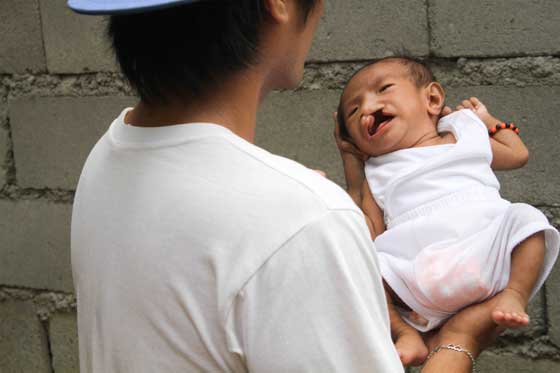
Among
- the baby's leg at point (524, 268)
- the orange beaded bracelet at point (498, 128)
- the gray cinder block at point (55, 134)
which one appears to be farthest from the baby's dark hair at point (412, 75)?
the gray cinder block at point (55, 134)

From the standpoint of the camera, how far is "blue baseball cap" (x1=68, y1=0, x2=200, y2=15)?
1018mm

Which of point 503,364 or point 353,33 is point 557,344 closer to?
point 503,364

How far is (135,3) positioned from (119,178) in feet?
0.89

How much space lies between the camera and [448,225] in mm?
1821

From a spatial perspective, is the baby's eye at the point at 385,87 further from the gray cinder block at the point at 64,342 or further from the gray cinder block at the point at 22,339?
the gray cinder block at the point at 22,339

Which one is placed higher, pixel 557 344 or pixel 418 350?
pixel 418 350

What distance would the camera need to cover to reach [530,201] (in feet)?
7.97

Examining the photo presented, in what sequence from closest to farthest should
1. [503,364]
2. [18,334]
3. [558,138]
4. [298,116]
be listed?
[558,138]
[503,364]
[298,116]
[18,334]

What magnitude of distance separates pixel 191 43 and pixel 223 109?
0.35ft

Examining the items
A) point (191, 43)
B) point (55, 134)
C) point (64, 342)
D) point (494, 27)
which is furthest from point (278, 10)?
point (64, 342)

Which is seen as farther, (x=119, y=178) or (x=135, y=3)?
(x=119, y=178)

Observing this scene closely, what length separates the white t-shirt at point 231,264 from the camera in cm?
101

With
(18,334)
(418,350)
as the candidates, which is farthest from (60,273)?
(418,350)

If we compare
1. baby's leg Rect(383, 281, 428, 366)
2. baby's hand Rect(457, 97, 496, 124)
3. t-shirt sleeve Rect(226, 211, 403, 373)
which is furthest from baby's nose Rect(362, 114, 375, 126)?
t-shirt sleeve Rect(226, 211, 403, 373)
